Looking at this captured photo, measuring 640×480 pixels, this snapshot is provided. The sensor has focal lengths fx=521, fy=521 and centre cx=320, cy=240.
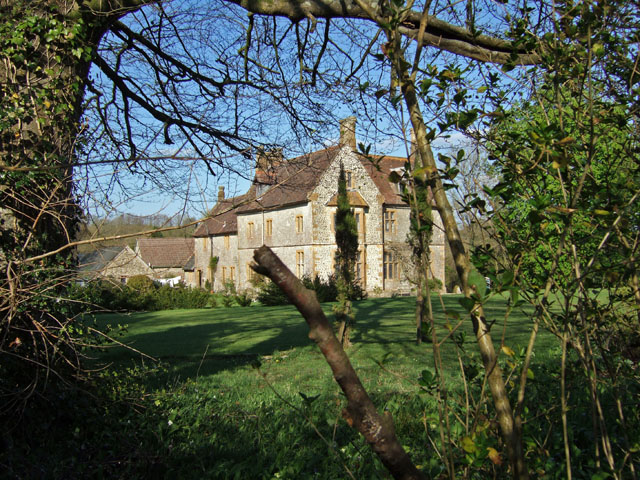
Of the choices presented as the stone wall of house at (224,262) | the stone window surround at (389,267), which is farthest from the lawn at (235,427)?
the stone wall of house at (224,262)

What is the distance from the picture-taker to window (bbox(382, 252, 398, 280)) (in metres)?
33.5

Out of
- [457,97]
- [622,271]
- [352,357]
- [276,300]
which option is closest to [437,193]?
[457,97]

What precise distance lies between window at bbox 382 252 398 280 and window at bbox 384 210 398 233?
162cm

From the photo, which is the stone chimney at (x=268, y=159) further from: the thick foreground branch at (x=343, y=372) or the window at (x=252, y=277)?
the window at (x=252, y=277)

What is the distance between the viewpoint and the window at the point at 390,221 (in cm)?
3384

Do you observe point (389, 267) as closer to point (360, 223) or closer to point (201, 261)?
point (360, 223)

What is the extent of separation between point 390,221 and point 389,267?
9.87 ft

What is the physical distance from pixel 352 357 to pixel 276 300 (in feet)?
56.2

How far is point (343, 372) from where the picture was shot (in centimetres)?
111

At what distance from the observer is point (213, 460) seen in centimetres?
425

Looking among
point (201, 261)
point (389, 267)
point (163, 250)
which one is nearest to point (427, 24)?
point (389, 267)

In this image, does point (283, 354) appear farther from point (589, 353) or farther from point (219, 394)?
point (589, 353)

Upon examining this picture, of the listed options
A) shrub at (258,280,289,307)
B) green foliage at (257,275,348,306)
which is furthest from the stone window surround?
shrub at (258,280,289,307)

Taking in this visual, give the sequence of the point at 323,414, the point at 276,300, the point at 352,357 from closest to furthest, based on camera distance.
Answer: the point at 323,414, the point at 352,357, the point at 276,300
